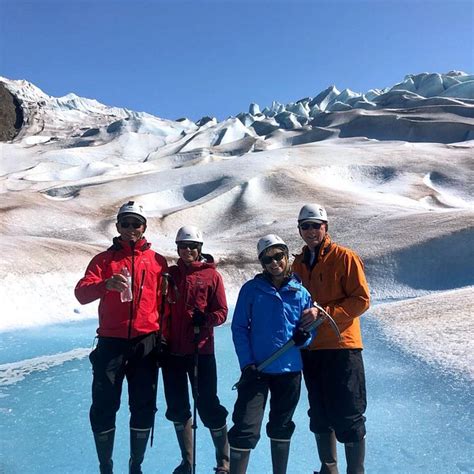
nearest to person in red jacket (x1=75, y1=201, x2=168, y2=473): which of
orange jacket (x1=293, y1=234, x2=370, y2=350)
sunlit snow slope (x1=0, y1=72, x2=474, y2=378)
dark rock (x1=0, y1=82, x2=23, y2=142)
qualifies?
orange jacket (x1=293, y1=234, x2=370, y2=350)

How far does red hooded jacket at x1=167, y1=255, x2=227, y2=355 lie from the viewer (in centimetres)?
497

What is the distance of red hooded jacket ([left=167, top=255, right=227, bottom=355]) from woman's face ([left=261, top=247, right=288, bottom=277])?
716 millimetres

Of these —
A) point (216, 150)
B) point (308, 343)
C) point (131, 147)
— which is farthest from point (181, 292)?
point (131, 147)

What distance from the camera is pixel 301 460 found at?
5.79 meters

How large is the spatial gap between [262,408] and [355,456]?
927 mm

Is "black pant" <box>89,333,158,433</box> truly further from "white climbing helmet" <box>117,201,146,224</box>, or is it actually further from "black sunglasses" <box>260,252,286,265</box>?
"black sunglasses" <box>260,252,286,265</box>

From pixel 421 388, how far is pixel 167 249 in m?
15.6

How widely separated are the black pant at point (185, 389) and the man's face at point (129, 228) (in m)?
1.25

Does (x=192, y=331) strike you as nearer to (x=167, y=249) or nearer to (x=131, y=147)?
(x=167, y=249)

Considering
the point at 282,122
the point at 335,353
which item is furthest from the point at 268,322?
the point at 282,122

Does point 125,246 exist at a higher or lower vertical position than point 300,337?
higher

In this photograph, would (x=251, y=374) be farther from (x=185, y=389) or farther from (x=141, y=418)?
(x=141, y=418)

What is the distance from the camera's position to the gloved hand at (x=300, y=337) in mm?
4250

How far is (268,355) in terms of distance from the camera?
4.39 meters
